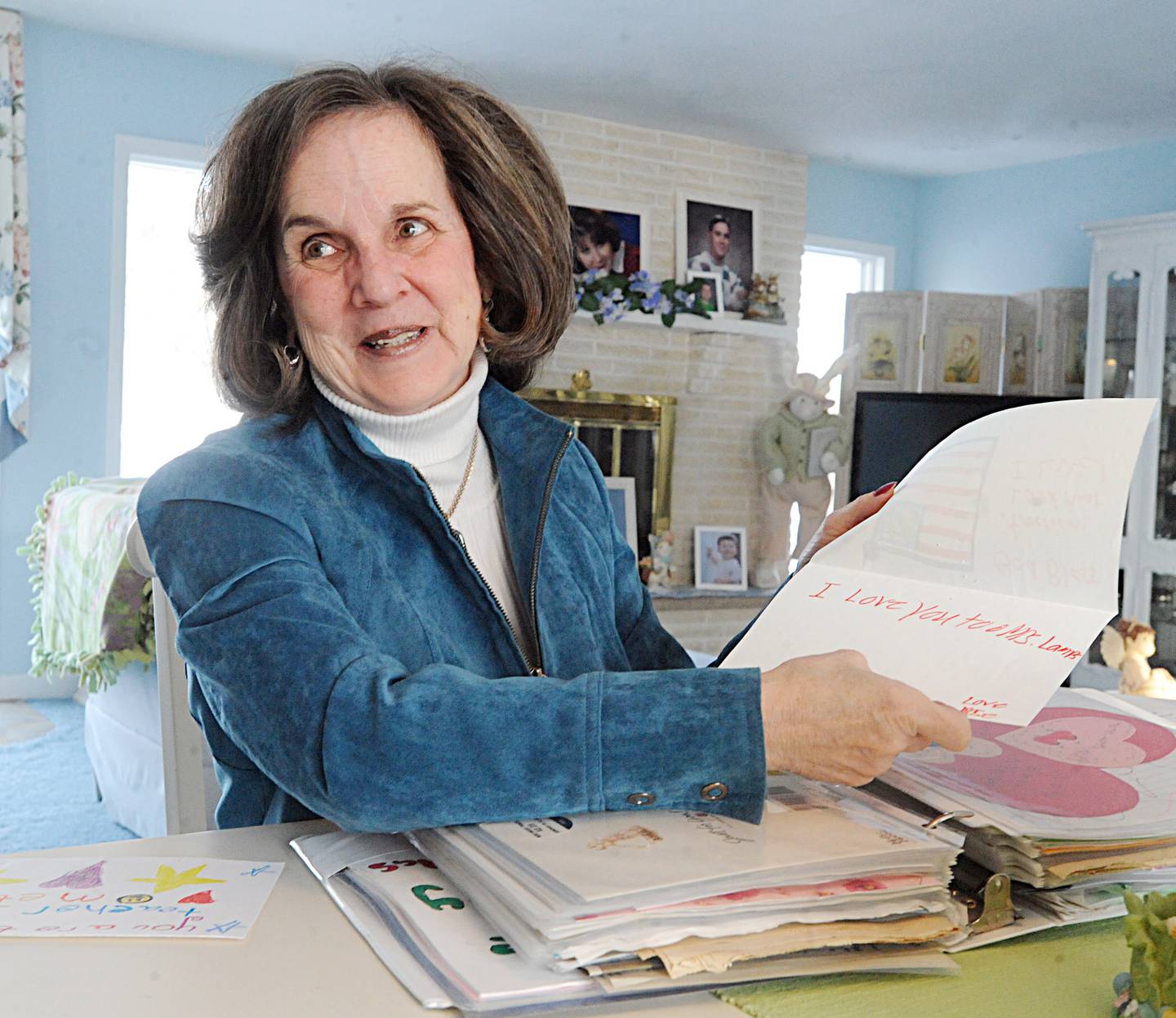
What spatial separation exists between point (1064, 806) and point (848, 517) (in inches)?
12.5

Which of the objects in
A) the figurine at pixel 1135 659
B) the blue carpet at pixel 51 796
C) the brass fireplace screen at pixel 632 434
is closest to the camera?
the blue carpet at pixel 51 796

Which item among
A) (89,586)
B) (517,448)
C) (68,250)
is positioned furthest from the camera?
(68,250)

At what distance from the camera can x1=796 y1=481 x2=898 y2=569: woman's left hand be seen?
3.01 ft

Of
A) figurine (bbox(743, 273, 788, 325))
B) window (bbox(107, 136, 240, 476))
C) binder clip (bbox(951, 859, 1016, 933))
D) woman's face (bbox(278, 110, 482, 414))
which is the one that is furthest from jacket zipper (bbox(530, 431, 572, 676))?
figurine (bbox(743, 273, 788, 325))

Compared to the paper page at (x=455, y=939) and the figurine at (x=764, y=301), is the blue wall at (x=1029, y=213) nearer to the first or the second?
the figurine at (x=764, y=301)

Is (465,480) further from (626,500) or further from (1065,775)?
(626,500)

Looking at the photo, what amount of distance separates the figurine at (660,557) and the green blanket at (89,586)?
239 centimetres

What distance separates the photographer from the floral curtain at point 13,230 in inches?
171

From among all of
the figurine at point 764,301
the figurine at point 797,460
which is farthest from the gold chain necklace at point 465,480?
the figurine at point 764,301

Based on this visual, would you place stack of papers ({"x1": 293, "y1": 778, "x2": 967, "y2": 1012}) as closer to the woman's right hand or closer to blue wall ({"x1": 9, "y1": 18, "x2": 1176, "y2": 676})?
the woman's right hand

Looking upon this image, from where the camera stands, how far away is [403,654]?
2.81ft

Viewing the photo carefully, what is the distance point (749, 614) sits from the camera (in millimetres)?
5473

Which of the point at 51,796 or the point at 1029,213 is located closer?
the point at 51,796

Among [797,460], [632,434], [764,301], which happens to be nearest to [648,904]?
[632,434]
